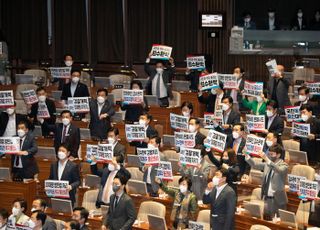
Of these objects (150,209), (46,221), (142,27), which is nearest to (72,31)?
(142,27)

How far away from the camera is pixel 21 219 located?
14.1 meters

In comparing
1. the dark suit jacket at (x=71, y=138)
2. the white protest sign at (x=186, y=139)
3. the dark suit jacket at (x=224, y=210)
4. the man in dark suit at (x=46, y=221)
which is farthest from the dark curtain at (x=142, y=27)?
the dark suit jacket at (x=224, y=210)

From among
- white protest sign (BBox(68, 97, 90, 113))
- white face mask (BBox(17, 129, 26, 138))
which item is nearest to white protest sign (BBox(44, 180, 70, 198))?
white face mask (BBox(17, 129, 26, 138))

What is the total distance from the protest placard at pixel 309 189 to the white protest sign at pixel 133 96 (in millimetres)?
4742

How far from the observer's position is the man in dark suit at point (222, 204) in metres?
13.3

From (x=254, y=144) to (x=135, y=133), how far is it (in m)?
2.37

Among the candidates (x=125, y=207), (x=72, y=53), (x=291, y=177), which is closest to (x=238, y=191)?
(x=291, y=177)

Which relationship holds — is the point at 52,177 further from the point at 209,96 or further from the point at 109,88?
the point at 109,88

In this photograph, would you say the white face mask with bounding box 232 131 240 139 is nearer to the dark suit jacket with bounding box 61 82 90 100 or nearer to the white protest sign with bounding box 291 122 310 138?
the white protest sign with bounding box 291 122 310 138

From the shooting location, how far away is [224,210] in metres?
13.4

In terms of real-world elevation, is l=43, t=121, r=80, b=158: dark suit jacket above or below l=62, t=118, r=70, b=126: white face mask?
below

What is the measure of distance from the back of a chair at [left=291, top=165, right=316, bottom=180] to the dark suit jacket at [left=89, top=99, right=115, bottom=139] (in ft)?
13.1

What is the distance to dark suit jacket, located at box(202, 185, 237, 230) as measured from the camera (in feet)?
43.7

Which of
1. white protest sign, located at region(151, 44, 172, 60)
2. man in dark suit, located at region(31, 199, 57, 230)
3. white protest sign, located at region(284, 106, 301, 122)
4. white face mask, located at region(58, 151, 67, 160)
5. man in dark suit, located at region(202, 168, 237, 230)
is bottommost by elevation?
man in dark suit, located at region(31, 199, 57, 230)
